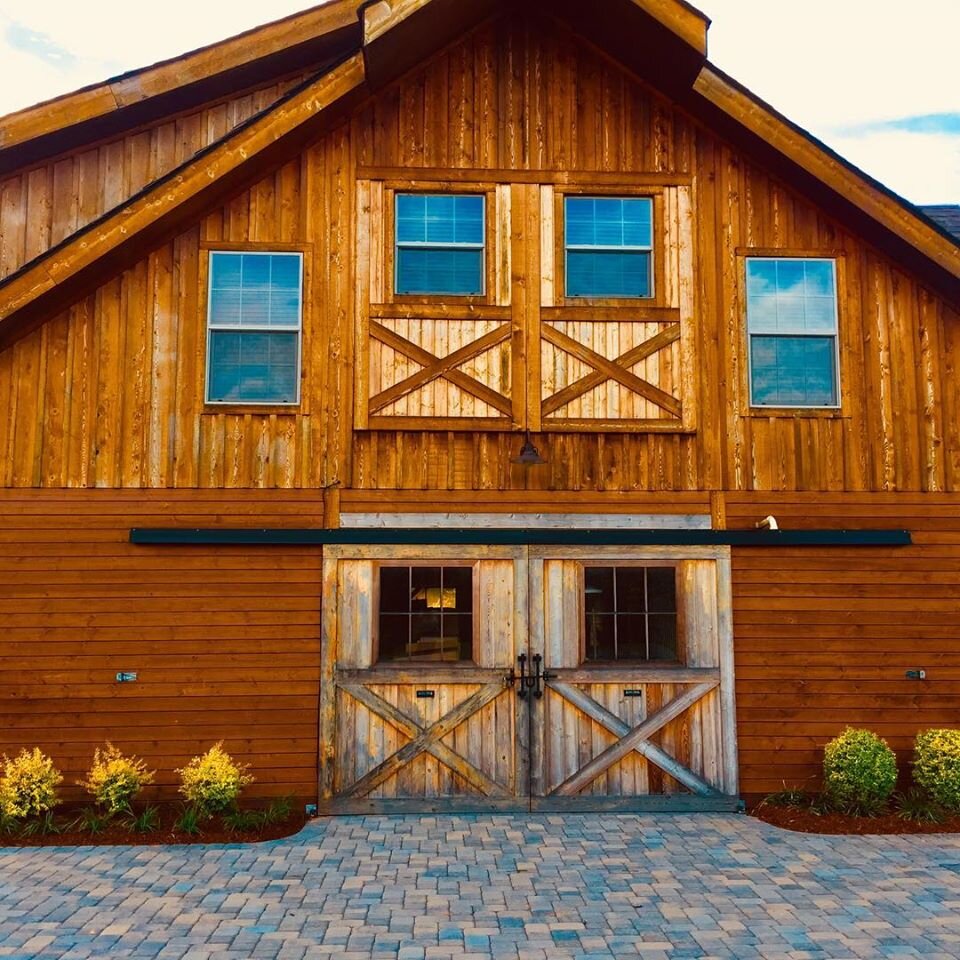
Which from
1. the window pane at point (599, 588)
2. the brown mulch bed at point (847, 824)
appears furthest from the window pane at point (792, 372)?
the brown mulch bed at point (847, 824)

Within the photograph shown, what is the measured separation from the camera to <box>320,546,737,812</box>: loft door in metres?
8.50

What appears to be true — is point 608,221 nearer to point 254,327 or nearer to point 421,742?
point 254,327

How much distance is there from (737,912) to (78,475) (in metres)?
7.07

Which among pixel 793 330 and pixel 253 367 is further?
pixel 793 330

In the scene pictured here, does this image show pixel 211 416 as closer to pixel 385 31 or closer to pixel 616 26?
pixel 385 31

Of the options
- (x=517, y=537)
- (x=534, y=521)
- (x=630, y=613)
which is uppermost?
(x=534, y=521)

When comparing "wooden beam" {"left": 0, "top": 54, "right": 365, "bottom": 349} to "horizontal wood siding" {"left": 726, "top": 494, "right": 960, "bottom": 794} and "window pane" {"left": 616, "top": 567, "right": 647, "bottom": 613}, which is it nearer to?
"window pane" {"left": 616, "top": 567, "right": 647, "bottom": 613}

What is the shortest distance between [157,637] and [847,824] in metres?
6.87

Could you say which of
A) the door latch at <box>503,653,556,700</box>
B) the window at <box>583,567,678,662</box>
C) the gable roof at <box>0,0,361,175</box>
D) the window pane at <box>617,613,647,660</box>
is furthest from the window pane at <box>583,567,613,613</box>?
the gable roof at <box>0,0,361,175</box>

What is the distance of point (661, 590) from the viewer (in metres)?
8.92

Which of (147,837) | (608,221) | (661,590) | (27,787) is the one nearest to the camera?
(147,837)

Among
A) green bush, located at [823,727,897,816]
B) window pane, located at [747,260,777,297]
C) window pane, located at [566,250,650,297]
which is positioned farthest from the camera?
window pane, located at [747,260,777,297]

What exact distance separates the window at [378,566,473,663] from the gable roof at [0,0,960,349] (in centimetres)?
418

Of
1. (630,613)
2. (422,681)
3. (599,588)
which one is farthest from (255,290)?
(630,613)
